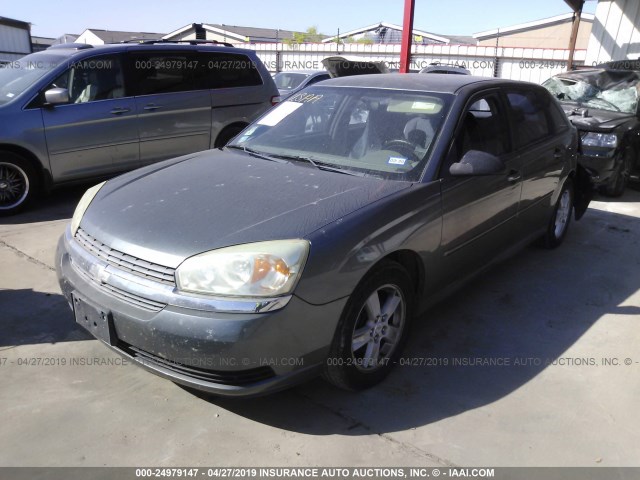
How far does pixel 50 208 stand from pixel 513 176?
4.97 m

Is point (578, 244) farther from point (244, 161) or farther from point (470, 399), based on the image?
point (244, 161)

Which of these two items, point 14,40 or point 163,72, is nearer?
point 163,72

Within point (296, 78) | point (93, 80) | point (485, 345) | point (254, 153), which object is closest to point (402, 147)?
point (254, 153)

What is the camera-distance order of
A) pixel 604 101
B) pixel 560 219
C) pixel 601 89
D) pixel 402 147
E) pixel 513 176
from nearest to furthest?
pixel 402 147
pixel 513 176
pixel 560 219
pixel 604 101
pixel 601 89

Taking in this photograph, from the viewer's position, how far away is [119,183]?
3.28 m

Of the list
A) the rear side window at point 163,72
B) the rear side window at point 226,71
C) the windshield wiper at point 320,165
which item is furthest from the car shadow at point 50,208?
the windshield wiper at point 320,165

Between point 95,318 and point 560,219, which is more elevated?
point 95,318

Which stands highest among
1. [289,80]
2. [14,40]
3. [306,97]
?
[306,97]

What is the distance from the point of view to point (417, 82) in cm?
375

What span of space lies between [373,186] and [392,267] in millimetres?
478

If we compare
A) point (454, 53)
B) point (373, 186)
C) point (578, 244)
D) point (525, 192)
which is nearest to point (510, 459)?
point (373, 186)

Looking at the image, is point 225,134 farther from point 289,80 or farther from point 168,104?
point 289,80

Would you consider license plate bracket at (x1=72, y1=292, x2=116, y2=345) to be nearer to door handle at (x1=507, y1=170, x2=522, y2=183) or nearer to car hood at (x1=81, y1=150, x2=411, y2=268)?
car hood at (x1=81, y1=150, x2=411, y2=268)

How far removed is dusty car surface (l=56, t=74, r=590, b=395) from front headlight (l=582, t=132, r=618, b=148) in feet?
10.6
